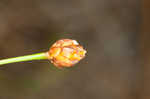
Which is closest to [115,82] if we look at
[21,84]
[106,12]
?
[106,12]

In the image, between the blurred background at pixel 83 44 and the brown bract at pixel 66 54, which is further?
the blurred background at pixel 83 44

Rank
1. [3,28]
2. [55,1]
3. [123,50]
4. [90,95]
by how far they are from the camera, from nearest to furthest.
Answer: [3,28] → [55,1] → [90,95] → [123,50]

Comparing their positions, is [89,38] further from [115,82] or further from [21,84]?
[21,84]

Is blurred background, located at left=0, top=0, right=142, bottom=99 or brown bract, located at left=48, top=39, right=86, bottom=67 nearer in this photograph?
brown bract, located at left=48, top=39, right=86, bottom=67
